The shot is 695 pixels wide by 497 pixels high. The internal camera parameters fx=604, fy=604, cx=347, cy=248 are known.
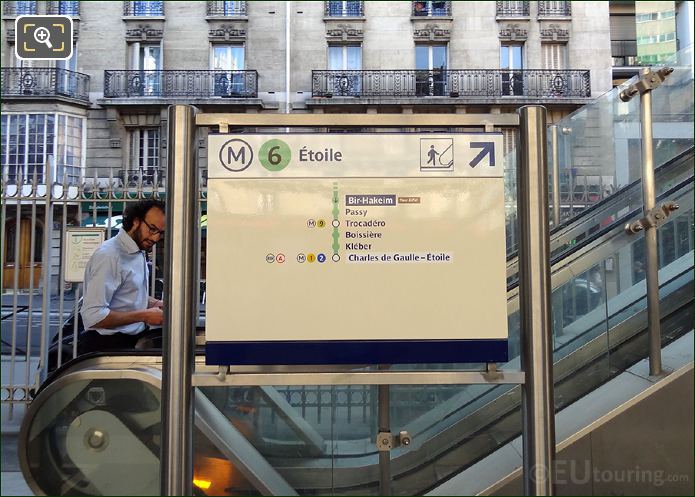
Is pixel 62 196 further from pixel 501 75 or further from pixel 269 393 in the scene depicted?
pixel 501 75

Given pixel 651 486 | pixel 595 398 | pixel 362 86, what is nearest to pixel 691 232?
pixel 595 398

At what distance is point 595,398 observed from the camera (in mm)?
2723

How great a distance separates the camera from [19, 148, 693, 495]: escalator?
2518 millimetres

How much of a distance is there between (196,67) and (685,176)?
2347cm

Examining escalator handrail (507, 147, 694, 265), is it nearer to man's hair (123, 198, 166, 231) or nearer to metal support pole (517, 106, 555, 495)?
metal support pole (517, 106, 555, 495)

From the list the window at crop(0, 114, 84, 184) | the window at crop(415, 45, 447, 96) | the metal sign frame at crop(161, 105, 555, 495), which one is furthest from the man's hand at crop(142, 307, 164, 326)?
the window at crop(415, 45, 447, 96)

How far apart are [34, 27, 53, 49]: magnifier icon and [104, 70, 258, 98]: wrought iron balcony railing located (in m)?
19.6

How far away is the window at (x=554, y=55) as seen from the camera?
78.8ft

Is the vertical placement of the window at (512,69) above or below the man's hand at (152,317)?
above

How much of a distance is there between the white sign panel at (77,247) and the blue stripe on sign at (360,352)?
431 cm

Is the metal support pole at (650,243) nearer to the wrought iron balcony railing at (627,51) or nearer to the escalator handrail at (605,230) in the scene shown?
the escalator handrail at (605,230)

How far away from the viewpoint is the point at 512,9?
2364 centimetres

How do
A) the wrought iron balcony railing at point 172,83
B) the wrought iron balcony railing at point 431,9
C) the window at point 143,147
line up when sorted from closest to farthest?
the wrought iron balcony railing at point 172,83
the wrought iron balcony railing at point 431,9
the window at point 143,147

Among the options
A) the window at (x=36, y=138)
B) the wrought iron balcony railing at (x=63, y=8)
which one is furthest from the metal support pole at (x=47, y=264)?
the window at (x=36, y=138)
